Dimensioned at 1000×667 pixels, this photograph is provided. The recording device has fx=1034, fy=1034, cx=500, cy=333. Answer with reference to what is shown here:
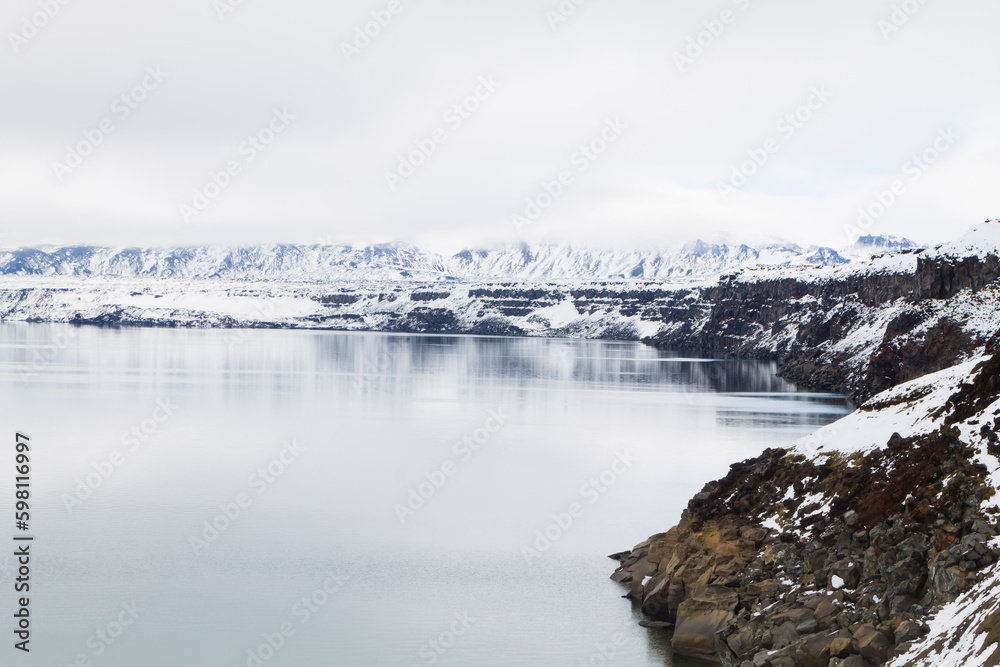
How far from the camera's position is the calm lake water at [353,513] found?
21.0 m

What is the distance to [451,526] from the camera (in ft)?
102

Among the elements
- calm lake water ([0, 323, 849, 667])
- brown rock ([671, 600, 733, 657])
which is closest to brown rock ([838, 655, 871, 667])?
brown rock ([671, 600, 733, 657])

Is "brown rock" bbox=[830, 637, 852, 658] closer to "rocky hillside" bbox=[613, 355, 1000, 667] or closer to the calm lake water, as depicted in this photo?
"rocky hillside" bbox=[613, 355, 1000, 667]

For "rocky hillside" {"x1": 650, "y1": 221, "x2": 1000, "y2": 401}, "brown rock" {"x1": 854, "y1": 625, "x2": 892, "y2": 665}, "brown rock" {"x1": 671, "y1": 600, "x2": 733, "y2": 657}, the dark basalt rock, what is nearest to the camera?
"brown rock" {"x1": 854, "y1": 625, "x2": 892, "y2": 665}

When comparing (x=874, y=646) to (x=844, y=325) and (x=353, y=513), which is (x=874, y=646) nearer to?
(x=353, y=513)

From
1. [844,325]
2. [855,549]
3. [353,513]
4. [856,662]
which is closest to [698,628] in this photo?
[855,549]

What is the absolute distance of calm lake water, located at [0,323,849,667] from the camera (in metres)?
21.0

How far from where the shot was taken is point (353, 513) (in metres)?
32.7

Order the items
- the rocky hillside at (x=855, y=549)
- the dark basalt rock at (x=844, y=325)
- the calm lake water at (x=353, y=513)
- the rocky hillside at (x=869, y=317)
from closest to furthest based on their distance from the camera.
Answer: the rocky hillside at (x=855, y=549), the calm lake water at (x=353, y=513), the rocky hillside at (x=869, y=317), the dark basalt rock at (x=844, y=325)

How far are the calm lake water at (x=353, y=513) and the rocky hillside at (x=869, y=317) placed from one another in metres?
7.63

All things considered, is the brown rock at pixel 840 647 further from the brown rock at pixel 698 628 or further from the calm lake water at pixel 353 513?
the calm lake water at pixel 353 513

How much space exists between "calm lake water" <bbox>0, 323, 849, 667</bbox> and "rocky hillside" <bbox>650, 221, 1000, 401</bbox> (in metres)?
7.63

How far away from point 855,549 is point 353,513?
17.7m

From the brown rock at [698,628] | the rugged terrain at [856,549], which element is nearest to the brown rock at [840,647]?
the rugged terrain at [856,549]
